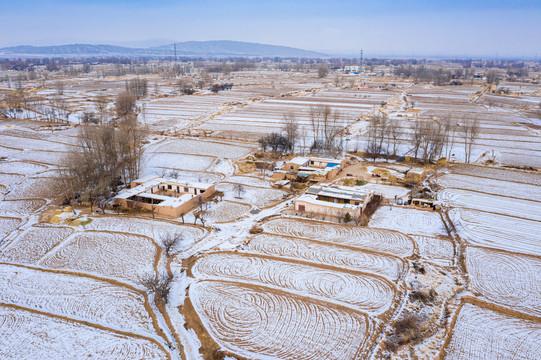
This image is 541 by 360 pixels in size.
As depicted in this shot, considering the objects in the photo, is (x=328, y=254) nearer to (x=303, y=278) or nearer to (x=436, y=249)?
(x=303, y=278)

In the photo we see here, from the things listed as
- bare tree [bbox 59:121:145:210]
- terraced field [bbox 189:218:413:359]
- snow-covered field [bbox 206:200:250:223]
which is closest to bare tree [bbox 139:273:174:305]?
terraced field [bbox 189:218:413:359]

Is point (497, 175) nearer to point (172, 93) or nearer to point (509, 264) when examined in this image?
point (509, 264)

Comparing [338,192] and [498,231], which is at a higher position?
[338,192]

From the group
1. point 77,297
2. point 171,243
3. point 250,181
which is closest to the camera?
point 77,297

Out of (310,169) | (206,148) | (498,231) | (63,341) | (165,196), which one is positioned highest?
(206,148)

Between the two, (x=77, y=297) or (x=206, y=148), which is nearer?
(x=77, y=297)

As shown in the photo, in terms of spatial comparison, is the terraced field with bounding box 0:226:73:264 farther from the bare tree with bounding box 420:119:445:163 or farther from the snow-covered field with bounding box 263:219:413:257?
the bare tree with bounding box 420:119:445:163

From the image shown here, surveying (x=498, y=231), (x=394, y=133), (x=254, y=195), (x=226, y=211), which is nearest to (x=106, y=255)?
(x=226, y=211)
